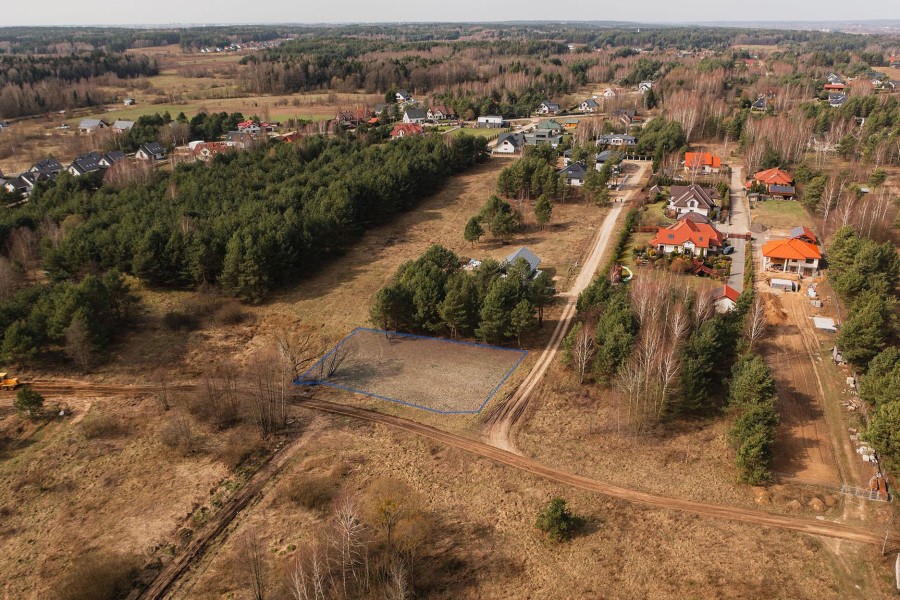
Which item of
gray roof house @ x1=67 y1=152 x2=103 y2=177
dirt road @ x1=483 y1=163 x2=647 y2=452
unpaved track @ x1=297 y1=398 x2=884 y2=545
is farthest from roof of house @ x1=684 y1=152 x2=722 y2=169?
gray roof house @ x1=67 y1=152 x2=103 y2=177

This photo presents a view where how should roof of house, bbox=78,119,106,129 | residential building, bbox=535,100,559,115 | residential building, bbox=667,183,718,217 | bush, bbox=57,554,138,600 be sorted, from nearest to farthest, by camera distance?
bush, bbox=57,554,138,600, residential building, bbox=667,183,718,217, roof of house, bbox=78,119,106,129, residential building, bbox=535,100,559,115

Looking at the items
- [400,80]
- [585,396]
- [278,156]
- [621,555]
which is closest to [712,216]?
[585,396]

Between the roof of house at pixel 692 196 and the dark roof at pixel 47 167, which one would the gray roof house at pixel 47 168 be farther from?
the roof of house at pixel 692 196

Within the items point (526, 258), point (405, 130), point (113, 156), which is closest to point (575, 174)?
point (526, 258)

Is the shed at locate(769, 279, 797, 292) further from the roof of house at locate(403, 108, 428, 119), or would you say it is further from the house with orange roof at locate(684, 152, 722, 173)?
the roof of house at locate(403, 108, 428, 119)

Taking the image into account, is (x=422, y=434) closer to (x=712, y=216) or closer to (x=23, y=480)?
(x=23, y=480)

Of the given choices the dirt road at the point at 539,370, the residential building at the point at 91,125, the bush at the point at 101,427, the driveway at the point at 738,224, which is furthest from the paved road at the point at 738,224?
the residential building at the point at 91,125
